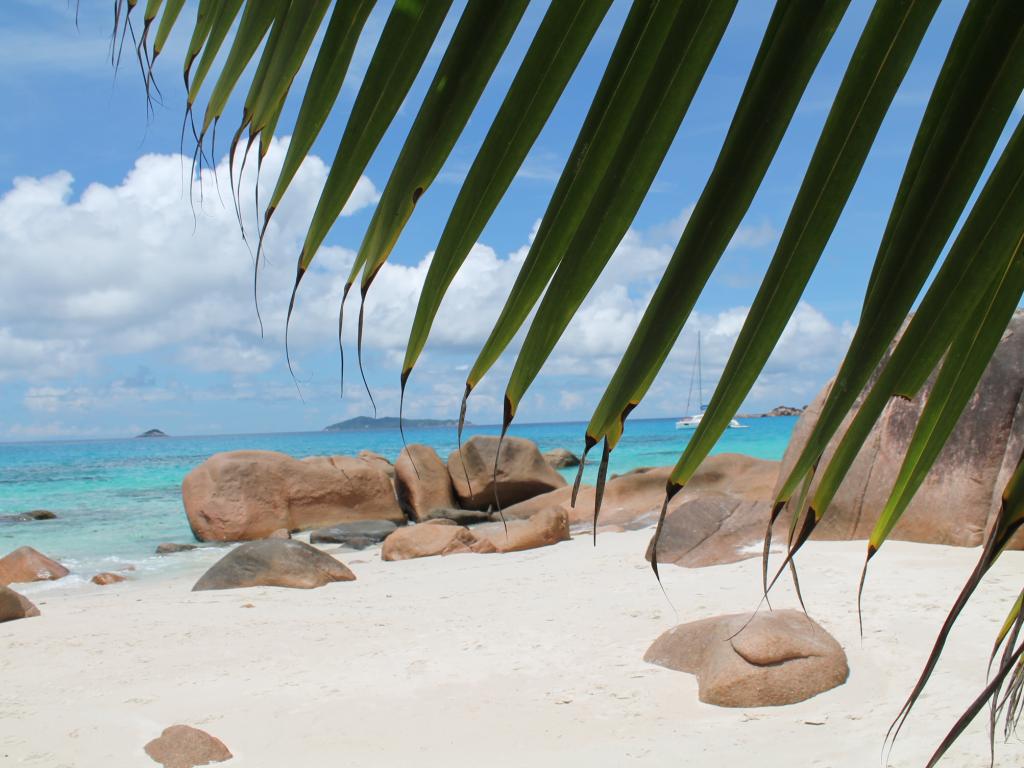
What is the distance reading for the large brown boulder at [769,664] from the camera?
441 cm

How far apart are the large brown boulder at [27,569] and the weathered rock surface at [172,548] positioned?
2.26 m

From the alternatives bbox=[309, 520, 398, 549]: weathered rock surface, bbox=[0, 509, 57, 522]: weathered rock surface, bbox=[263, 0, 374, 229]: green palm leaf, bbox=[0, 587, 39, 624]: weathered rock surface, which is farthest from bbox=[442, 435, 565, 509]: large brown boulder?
bbox=[263, 0, 374, 229]: green palm leaf

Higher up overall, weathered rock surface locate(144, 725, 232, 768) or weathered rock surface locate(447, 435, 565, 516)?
weathered rock surface locate(144, 725, 232, 768)

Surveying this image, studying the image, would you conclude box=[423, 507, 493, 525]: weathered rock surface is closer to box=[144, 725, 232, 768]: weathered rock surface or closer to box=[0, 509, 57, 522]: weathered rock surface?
box=[0, 509, 57, 522]: weathered rock surface

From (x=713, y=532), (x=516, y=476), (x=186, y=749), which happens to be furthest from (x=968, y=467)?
(x=516, y=476)

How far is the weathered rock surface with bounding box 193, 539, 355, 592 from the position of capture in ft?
29.0

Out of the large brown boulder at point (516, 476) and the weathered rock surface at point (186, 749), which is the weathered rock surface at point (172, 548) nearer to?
the large brown boulder at point (516, 476)

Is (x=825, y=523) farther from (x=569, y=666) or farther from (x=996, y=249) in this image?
(x=996, y=249)

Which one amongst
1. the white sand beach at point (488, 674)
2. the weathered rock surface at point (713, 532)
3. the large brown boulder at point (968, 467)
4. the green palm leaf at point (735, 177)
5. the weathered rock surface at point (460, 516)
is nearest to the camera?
the green palm leaf at point (735, 177)

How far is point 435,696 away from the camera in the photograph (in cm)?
498

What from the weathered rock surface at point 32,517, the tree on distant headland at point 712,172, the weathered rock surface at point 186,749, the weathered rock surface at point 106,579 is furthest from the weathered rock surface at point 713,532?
the weathered rock surface at point 32,517

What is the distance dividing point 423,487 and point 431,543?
19.3 ft

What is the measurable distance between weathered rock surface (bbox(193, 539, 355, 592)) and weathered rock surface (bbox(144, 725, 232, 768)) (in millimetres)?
4365

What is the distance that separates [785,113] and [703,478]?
542 inches
